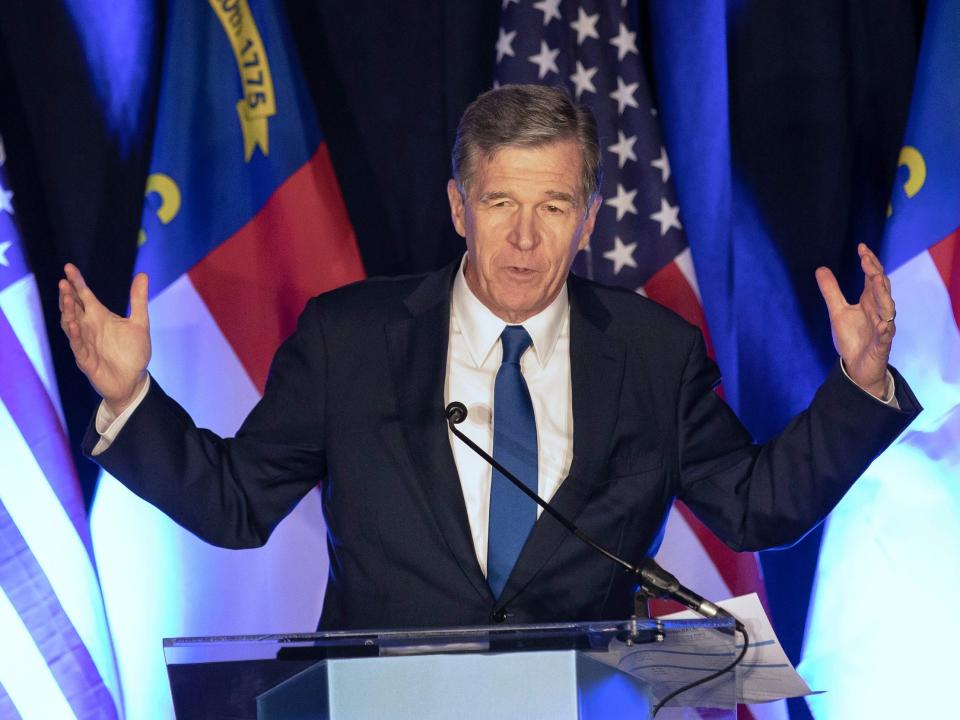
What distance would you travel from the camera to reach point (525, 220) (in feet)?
7.33

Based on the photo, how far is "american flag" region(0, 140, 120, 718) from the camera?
2.85m

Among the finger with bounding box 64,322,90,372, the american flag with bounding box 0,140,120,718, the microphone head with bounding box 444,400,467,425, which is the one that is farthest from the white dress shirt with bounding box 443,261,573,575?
the american flag with bounding box 0,140,120,718

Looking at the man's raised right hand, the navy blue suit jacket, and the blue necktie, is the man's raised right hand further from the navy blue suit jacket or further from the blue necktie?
the blue necktie

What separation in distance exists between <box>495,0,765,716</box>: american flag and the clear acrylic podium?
73.6 inches

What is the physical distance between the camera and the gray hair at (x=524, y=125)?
2.23 metres

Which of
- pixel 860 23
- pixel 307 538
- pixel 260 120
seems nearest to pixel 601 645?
pixel 307 538

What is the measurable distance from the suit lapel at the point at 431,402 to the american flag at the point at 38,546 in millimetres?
1066

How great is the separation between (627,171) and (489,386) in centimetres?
120

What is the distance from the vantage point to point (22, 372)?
9.52 ft

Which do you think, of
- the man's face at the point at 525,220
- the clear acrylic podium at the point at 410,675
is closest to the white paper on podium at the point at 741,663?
the clear acrylic podium at the point at 410,675

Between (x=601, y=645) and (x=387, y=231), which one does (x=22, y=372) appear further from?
(x=601, y=645)

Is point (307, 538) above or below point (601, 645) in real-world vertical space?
above

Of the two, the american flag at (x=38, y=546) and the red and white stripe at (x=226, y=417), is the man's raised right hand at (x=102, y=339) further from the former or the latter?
the red and white stripe at (x=226, y=417)

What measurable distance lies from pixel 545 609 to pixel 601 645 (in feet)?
2.27
